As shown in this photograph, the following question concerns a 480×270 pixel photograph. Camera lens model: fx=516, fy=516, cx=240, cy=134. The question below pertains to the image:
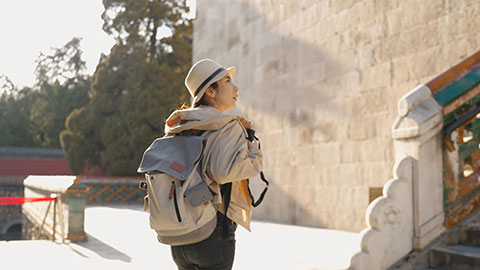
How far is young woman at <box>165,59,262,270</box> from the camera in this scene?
2.16 m

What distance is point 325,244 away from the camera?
6.62m

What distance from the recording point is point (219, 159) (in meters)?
2.18

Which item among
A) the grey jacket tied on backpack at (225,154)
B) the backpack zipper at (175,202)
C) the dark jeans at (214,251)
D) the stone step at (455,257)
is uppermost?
the grey jacket tied on backpack at (225,154)

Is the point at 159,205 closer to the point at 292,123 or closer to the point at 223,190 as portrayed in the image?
the point at 223,190

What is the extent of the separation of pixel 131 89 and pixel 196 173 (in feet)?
69.6

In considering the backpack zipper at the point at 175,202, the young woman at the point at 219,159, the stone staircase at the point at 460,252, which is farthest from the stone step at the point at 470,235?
the backpack zipper at the point at 175,202

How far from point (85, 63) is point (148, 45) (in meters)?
24.4

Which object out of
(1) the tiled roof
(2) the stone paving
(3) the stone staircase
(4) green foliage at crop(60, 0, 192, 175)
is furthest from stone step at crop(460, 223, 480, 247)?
(1) the tiled roof

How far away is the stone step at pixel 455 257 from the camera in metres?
3.83

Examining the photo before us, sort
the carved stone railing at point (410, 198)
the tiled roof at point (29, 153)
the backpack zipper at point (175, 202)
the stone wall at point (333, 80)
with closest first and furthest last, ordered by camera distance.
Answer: the backpack zipper at point (175, 202)
the carved stone railing at point (410, 198)
the stone wall at point (333, 80)
the tiled roof at point (29, 153)

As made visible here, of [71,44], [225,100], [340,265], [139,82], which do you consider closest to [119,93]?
[139,82]

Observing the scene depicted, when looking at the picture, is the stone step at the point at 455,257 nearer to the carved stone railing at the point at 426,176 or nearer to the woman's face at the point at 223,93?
the carved stone railing at the point at 426,176

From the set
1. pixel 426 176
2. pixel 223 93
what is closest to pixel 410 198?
pixel 426 176

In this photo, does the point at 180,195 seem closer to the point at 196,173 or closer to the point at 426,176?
the point at 196,173
